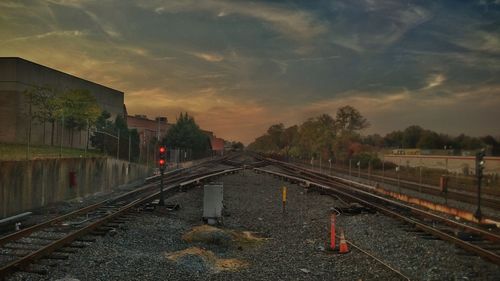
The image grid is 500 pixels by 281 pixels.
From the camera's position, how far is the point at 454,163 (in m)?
53.5

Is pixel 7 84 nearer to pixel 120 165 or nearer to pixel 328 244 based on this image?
pixel 120 165

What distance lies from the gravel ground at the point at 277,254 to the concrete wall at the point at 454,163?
76.6ft

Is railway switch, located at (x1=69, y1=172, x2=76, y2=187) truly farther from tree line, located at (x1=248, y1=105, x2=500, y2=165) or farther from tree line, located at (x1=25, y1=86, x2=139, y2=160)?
tree line, located at (x1=248, y1=105, x2=500, y2=165)

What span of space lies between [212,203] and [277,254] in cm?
525

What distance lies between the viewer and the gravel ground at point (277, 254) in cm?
1023

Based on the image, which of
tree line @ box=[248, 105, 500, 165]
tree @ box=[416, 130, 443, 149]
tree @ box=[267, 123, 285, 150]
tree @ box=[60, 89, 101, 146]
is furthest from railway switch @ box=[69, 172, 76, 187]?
tree @ box=[267, 123, 285, 150]

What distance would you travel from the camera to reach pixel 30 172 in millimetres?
21031

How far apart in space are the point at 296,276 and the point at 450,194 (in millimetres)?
23065

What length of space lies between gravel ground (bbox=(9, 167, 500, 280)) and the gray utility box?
0.50 meters

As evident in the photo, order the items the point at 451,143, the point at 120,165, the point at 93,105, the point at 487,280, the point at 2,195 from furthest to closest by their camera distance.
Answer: the point at 451,143, the point at 93,105, the point at 120,165, the point at 2,195, the point at 487,280

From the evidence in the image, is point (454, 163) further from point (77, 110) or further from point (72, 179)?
point (72, 179)

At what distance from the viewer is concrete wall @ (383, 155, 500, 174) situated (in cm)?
4484

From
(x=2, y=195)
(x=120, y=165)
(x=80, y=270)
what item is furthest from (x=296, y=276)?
(x=120, y=165)

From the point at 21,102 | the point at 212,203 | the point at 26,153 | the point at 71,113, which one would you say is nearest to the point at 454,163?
the point at 71,113
